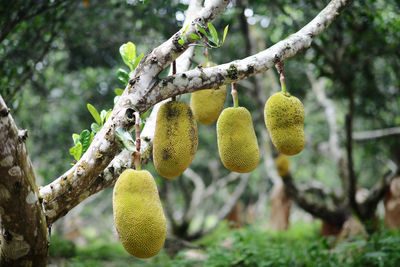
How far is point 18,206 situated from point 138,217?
34 cm

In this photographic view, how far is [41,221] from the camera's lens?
1117 millimetres

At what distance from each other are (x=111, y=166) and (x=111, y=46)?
2714mm

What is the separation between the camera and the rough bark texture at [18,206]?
39.1 inches

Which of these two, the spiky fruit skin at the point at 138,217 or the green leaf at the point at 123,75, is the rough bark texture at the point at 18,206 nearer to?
the spiky fruit skin at the point at 138,217

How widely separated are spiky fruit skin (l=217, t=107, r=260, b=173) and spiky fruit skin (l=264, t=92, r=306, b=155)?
3.8 inches

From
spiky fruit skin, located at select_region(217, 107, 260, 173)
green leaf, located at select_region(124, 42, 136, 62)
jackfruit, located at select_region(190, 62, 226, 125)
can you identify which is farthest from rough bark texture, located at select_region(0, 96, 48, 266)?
jackfruit, located at select_region(190, 62, 226, 125)

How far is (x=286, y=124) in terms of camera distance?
1492mm

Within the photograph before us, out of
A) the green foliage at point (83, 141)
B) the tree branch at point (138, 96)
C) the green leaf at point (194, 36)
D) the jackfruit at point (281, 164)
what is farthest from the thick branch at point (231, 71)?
the jackfruit at point (281, 164)

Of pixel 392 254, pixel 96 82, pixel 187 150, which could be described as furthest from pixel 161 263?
pixel 96 82

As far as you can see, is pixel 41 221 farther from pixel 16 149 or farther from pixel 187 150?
pixel 187 150

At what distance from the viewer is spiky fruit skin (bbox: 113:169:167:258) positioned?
107 cm

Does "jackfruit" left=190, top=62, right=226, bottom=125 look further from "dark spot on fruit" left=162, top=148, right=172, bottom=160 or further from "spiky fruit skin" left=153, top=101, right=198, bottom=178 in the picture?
"dark spot on fruit" left=162, top=148, right=172, bottom=160

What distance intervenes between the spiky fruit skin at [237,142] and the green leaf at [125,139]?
47 cm

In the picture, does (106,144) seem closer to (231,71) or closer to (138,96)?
(138,96)
